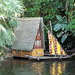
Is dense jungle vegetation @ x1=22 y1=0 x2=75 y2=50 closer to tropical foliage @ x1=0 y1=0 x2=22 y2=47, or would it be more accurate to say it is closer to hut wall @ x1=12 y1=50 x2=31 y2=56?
hut wall @ x1=12 y1=50 x2=31 y2=56

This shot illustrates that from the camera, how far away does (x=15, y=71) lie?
13.6 metres

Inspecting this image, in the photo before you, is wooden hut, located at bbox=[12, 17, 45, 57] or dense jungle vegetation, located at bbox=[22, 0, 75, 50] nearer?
wooden hut, located at bbox=[12, 17, 45, 57]

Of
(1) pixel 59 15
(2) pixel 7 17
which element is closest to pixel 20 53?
(2) pixel 7 17

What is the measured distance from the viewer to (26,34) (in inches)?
739

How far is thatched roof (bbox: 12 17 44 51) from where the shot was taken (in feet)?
59.3

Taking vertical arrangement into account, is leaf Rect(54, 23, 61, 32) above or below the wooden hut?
above

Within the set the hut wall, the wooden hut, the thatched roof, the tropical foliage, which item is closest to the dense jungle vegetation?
the wooden hut

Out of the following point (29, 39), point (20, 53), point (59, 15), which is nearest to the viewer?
point (29, 39)

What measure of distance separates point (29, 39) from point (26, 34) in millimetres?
788

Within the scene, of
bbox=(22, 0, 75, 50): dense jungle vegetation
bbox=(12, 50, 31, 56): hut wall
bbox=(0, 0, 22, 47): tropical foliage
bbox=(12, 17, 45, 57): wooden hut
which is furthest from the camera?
bbox=(22, 0, 75, 50): dense jungle vegetation

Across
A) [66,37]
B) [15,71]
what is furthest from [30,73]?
[66,37]

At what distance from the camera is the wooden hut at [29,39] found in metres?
18.1

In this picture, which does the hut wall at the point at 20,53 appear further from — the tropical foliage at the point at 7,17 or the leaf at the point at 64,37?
the leaf at the point at 64,37

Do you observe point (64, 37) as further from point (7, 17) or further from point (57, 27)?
point (7, 17)
